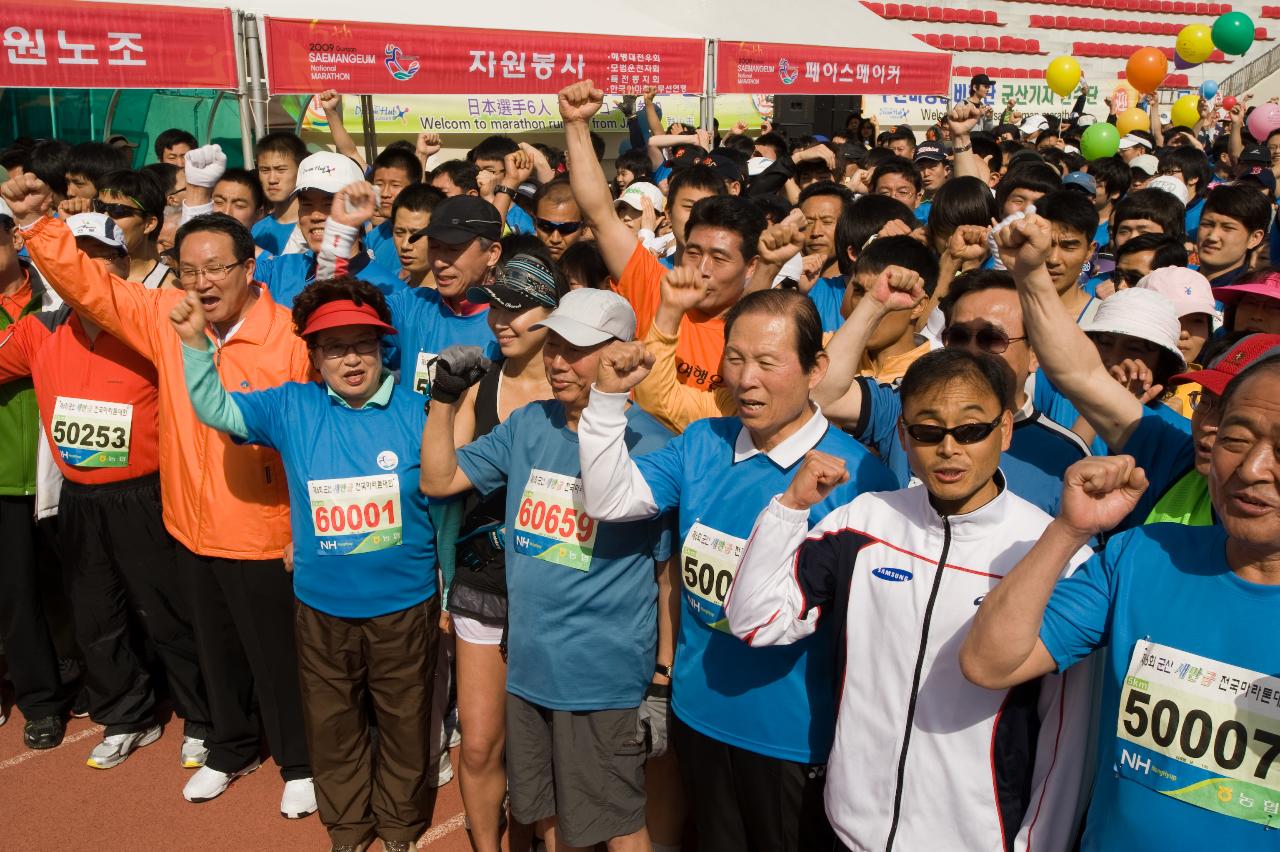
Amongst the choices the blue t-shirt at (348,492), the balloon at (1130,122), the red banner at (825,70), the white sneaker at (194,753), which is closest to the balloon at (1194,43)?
the balloon at (1130,122)

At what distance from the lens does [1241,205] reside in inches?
195

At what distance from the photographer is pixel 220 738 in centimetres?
403

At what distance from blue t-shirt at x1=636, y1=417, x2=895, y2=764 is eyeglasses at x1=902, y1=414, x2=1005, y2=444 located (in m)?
0.42

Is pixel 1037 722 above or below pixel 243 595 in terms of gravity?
above

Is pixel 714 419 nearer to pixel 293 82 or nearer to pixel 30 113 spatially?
pixel 293 82

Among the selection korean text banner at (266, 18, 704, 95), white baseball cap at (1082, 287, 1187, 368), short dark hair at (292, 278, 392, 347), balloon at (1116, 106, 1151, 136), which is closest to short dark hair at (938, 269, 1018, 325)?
white baseball cap at (1082, 287, 1187, 368)

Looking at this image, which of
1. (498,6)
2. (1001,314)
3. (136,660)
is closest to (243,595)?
(136,660)

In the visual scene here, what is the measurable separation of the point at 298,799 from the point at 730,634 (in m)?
2.16

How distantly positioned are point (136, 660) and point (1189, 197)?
26.1ft

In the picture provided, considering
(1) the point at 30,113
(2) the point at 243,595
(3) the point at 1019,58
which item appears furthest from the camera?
(3) the point at 1019,58

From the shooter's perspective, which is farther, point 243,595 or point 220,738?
point 220,738

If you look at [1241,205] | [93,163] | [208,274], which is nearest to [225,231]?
[208,274]

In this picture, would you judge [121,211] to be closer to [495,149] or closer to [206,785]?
[206,785]

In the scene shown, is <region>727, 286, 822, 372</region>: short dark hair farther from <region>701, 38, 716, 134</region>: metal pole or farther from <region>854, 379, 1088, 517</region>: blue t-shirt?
<region>701, 38, 716, 134</region>: metal pole
